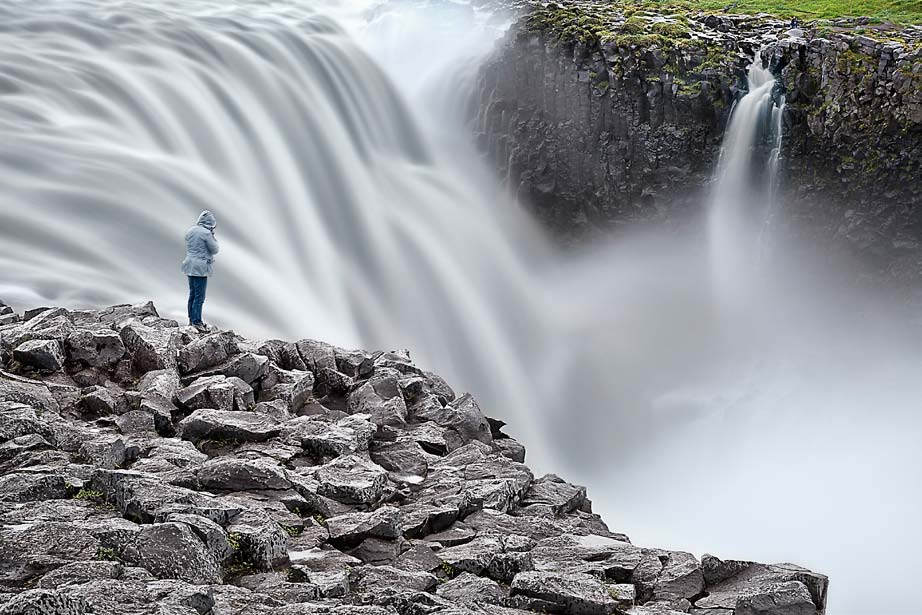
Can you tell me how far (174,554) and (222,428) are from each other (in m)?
3.54

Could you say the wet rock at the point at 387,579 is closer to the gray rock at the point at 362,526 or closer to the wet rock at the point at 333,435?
the gray rock at the point at 362,526

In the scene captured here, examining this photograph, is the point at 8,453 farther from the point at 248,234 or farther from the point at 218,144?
the point at 218,144

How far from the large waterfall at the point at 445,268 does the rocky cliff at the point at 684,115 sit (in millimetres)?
939

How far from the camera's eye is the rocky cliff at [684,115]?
2427 cm

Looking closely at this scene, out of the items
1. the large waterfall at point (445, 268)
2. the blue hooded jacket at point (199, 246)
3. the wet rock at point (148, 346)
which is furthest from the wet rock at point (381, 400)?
the large waterfall at point (445, 268)

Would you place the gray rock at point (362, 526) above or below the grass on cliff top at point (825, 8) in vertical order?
below

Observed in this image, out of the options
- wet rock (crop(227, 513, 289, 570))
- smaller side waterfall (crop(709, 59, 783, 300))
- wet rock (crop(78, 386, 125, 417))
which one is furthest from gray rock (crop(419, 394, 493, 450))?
smaller side waterfall (crop(709, 59, 783, 300))

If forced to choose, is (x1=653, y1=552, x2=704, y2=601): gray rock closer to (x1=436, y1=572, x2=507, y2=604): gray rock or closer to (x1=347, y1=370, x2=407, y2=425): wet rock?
(x1=436, y1=572, x2=507, y2=604): gray rock

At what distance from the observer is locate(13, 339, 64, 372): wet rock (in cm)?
1127

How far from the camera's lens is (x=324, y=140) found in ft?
79.9

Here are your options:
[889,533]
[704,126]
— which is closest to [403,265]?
[704,126]

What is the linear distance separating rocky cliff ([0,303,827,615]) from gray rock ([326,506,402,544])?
22 mm

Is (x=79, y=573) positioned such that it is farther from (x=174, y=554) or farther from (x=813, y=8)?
(x=813, y=8)

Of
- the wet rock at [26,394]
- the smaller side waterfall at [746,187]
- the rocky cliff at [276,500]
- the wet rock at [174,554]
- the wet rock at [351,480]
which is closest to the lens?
the wet rock at [174,554]
